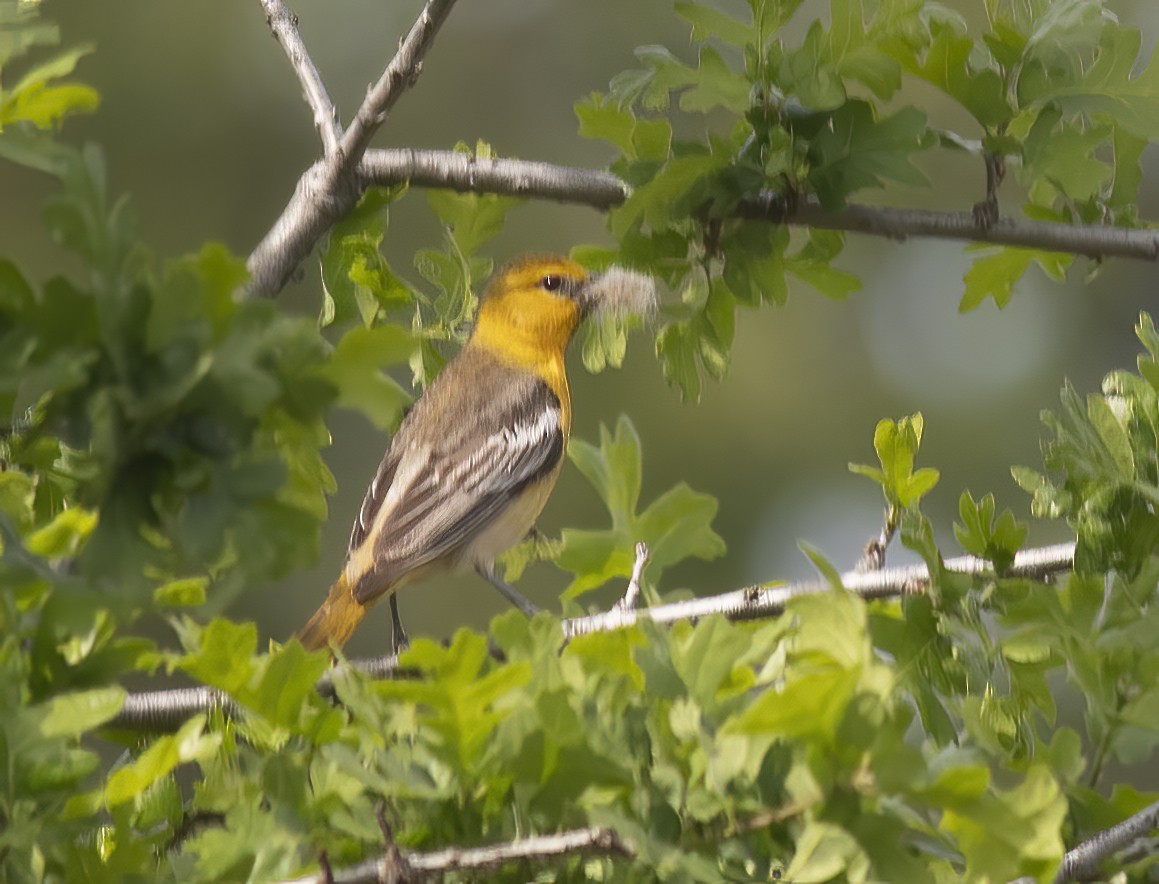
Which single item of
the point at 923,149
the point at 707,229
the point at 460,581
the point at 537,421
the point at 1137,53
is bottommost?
the point at 460,581

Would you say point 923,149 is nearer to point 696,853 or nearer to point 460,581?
point 696,853

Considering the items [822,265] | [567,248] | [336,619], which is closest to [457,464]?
[336,619]

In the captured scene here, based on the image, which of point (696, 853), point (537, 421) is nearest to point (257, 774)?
point (696, 853)

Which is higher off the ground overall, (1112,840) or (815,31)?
(815,31)

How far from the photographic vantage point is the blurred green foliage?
116 centimetres

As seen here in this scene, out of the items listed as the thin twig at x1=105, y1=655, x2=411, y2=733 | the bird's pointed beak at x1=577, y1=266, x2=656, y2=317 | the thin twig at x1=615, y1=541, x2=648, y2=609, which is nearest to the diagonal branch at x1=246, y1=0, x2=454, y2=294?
the bird's pointed beak at x1=577, y1=266, x2=656, y2=317

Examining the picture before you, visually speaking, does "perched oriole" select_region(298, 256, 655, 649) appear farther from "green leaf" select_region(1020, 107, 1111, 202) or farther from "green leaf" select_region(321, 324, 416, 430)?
"green leaf" select_region(321, 324, 416, 430)

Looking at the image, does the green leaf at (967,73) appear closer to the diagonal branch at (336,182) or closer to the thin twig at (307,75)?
the diagonal branch at (336,182)

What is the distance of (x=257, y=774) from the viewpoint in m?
1.46

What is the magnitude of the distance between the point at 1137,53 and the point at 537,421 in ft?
8.45

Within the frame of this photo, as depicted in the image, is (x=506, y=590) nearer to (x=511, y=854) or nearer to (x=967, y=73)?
(x=967, y=73)

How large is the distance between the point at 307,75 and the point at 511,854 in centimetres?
174

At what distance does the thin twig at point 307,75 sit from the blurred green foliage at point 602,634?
1.76 feet

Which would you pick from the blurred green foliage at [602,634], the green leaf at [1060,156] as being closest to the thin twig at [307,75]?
the blurred green foliage at [602,634]
